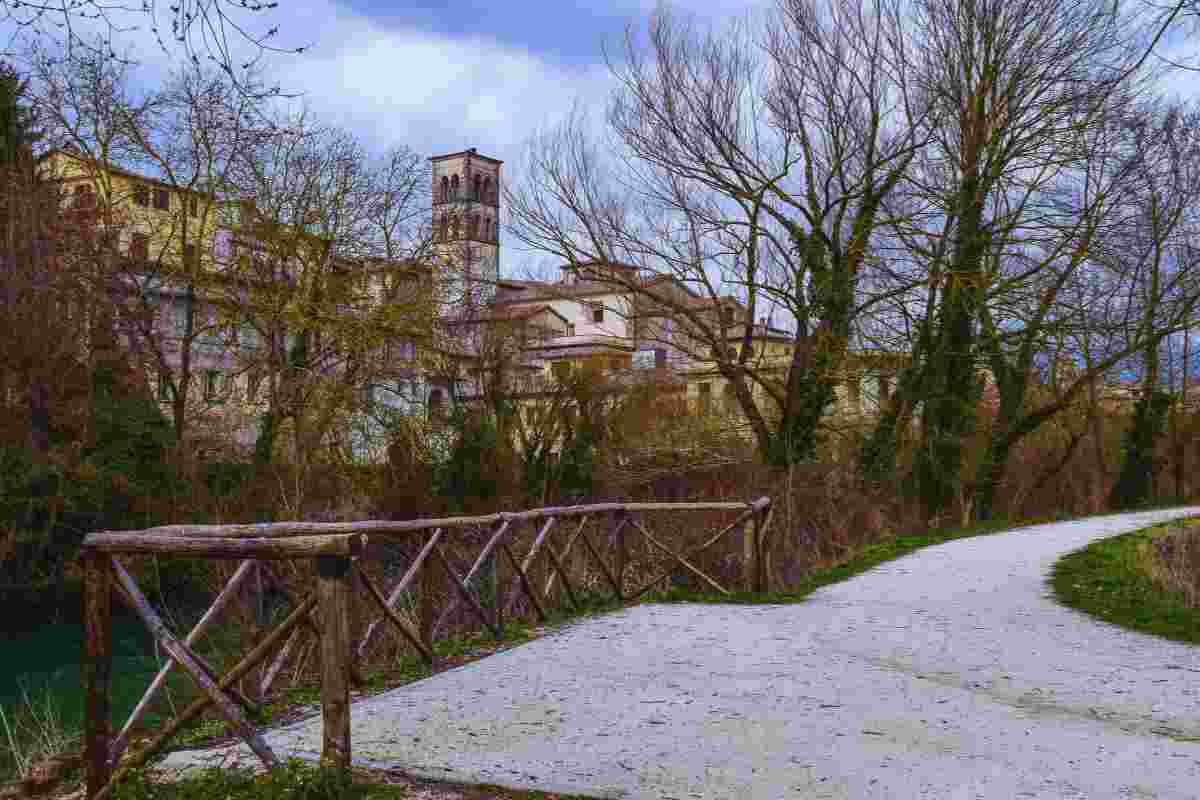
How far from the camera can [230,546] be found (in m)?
5.10

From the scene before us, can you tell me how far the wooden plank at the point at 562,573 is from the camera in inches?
415

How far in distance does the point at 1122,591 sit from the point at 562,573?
586 centimetres

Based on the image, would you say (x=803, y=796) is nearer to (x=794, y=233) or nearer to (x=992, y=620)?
(x=992, y=620)

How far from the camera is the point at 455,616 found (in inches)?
472

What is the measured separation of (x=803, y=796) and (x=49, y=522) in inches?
726

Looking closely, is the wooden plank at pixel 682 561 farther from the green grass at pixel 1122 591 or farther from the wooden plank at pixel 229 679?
the wooden plank at pixel 229 679

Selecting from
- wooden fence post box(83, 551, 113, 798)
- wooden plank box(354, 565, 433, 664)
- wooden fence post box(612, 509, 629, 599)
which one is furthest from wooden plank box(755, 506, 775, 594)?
wooden fence post box(83, 551, 113, 798)

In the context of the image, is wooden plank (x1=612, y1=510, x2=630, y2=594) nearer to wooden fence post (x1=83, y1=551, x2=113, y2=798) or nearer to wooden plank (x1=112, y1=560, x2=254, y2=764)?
wooden plank (x1=112, y1=560, x2=254, y2=764)

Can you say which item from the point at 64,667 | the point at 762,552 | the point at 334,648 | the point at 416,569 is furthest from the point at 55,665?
the point at 334,648

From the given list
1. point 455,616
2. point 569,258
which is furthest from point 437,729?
point 569,258

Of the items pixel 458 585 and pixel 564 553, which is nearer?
pixel 458 585

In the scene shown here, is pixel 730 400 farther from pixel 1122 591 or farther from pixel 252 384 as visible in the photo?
pixel 1122 591

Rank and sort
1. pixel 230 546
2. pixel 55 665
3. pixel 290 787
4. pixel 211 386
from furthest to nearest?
pixel 211 386, pixel 55 665, pixel 230 546, pixel 290 787

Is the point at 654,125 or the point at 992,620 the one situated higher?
the point at 654,125
